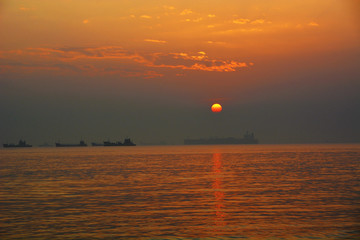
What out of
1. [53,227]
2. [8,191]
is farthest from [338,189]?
[8,191]

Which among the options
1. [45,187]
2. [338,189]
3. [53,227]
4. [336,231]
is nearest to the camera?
[336,231]

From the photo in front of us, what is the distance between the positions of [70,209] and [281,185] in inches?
1116

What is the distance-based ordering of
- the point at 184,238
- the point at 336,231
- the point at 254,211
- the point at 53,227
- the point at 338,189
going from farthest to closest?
the point at 338,189
the point at 254,211
the point at 53,227
the point at 336,231
the point at 184,238

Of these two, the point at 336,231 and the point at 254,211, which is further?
the point at 254,211

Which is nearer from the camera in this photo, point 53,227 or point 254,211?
point 53,227

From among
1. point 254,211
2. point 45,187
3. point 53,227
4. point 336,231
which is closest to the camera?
point 336,231

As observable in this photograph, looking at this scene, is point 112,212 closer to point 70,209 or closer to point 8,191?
point 70,209

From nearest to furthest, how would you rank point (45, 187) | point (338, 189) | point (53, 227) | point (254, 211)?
1. point (53, 227)
2. point (254, 211)
3. point (338, 189)
4. point (45, 187)

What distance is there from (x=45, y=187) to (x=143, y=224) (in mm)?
28293

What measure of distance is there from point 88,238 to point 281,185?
34674mm

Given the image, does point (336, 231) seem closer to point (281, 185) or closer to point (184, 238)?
point (184, 238)

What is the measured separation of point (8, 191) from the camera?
5056 centimetres

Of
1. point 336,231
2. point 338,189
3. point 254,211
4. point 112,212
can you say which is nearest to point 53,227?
point 112,212

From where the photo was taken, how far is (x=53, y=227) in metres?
29.1
